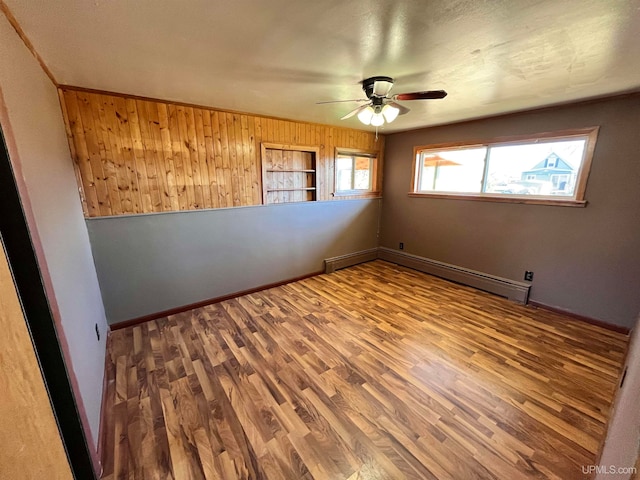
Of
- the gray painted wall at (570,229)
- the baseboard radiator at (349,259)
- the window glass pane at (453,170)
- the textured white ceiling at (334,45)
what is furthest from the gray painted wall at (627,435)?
the baseboard radiator at (349,259)

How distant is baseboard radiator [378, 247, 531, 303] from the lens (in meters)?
3.30

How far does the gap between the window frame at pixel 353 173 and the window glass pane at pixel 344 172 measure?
0.05 m

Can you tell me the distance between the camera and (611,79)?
203cm

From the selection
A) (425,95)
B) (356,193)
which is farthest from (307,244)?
(425,95)

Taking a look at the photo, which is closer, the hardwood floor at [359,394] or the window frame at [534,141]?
the hardwood floor at [359,394]

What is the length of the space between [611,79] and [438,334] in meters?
2.58

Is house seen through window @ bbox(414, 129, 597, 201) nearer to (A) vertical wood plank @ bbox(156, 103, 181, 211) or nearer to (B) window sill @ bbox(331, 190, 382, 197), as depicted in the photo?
(B) window sill @ bbox(331, 190, 382, 197)

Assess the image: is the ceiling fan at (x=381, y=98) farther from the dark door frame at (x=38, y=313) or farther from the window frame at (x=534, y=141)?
the dark door frame at (x=38, y=313)

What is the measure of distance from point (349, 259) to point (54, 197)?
3.81 m

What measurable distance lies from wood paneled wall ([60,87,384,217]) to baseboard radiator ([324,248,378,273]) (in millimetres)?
1680

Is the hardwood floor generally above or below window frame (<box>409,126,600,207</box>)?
below

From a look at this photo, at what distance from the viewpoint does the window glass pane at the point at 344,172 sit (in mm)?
4312

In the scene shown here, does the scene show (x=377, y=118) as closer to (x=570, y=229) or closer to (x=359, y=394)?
(x=359, y=394)

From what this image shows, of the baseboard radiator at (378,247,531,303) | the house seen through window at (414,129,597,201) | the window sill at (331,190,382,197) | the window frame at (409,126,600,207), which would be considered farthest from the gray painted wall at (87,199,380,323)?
the window frame at (409,126,600,207)
